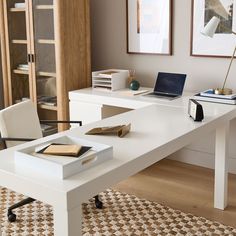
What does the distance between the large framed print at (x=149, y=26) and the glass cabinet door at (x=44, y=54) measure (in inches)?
29.3

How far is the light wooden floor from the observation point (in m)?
3.01

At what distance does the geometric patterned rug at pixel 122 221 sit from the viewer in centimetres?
271

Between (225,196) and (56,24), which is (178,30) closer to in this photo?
(56,24)

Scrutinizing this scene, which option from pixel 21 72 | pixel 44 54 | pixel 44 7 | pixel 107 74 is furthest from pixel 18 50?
pixel 107 74

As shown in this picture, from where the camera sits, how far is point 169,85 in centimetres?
357

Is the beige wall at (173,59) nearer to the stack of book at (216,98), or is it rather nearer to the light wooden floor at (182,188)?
the light wooden floor at (182,188)

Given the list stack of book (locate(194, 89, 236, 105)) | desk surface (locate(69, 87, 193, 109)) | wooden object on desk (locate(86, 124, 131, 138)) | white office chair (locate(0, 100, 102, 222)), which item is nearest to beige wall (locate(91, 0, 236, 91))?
desk surface (locate(69, 87, 193, 109))

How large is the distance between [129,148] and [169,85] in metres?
1.59

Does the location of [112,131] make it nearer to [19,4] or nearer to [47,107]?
[47,107]

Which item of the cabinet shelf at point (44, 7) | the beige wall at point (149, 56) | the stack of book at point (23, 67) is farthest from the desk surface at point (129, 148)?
the stack of book at point (23, 67)

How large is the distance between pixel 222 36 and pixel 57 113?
167cm

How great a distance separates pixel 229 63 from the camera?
3521 millimetres

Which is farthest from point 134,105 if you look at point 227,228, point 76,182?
point 76,182

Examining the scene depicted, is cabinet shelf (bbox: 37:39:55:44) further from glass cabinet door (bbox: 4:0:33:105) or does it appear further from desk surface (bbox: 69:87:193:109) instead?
desk surface (bbox: 69:87:193:109)
